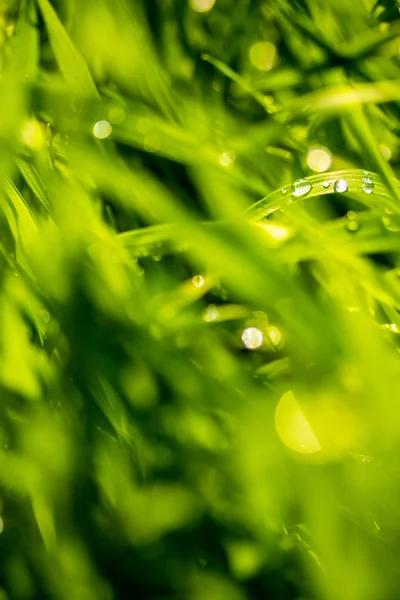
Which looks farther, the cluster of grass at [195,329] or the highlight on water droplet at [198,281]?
the highlight on water droplet at [198,281]

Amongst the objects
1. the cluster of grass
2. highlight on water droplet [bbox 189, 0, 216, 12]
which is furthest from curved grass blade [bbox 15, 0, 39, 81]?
highlight on water droplet [bbox 189, 0, 216, 12]

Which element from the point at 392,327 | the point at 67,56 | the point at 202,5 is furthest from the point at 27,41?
the point at 392,327

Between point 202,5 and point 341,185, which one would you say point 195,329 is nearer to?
point 341,185

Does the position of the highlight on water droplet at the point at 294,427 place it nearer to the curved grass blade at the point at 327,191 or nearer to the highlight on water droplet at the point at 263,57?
the curved grass blade at the point at 327,191

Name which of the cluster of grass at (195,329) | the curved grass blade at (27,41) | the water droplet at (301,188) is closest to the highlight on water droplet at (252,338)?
the cluster of grass at (195,329)

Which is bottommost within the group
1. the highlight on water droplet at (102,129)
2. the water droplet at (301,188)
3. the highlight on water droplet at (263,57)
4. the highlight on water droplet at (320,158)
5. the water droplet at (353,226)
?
the water droplet at (353,226)

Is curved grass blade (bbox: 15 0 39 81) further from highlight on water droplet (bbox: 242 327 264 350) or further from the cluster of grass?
highlight on water droplet (bbox: 242 327 264 350)
